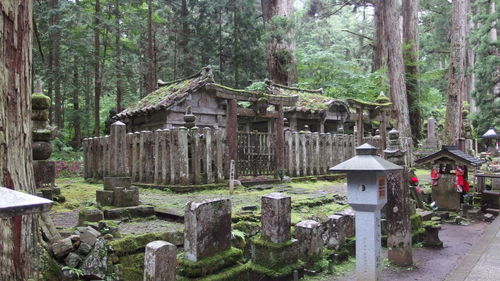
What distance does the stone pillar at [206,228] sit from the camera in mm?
4090

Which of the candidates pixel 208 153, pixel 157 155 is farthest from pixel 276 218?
pixel 157 155

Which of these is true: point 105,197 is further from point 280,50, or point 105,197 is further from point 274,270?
point 280,50

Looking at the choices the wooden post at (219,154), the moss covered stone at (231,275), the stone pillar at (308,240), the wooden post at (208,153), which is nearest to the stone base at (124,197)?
the moss covered stone at (231,275)

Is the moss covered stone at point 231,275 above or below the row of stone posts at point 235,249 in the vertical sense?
below

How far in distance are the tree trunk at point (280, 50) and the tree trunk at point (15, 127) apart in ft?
53.7

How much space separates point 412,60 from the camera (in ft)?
73.6

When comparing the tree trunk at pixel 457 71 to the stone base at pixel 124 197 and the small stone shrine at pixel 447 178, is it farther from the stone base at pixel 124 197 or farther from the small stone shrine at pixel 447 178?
the stone base at pixel 124 197

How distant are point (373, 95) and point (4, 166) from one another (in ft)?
60.4

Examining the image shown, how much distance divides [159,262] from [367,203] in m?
2.37

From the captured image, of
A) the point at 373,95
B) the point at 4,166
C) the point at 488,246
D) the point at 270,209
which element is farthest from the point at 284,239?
the point at 373,95

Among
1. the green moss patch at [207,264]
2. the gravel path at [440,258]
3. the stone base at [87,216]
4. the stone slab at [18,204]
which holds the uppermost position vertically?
the stone slab at [18,204]

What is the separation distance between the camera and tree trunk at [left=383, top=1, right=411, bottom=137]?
60.2 feet

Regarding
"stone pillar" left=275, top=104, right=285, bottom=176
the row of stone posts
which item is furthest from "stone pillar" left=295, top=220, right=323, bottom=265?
"stone pillar" left=275, top=104, right=285, bottom=176

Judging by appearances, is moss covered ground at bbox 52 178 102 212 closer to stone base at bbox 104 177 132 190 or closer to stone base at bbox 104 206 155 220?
stone base at bbox 104 177 132 190
